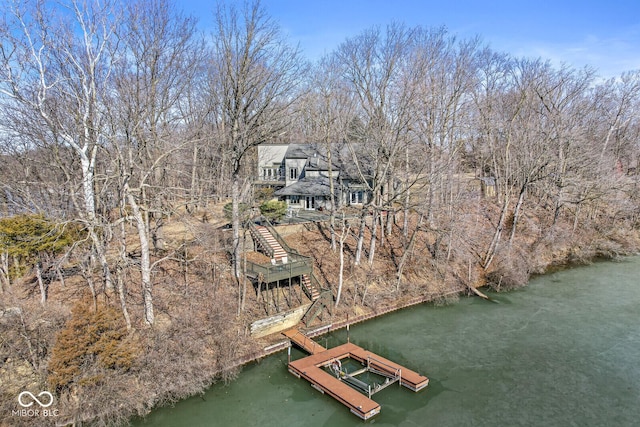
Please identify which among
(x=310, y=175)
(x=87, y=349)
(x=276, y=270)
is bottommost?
(x=87, y=349)

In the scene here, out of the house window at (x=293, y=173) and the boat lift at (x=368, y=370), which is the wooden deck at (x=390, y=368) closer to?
the boat lift at (x=368, y=370)

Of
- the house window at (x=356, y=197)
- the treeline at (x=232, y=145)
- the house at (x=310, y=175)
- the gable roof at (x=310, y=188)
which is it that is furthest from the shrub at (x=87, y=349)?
the house window at (x=356, y=197)

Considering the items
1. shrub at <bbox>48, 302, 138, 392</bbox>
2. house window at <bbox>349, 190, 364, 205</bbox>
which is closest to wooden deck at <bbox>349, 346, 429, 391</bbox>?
shrub at <bbox>48, 302, 138, 392</bbox>

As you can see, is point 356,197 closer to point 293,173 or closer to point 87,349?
point 293,173

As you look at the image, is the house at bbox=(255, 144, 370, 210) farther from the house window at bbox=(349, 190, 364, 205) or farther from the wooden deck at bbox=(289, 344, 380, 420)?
the wooden deck at bbox=(289, 344, 380, 420)

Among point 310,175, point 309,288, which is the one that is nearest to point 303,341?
point 309,288
